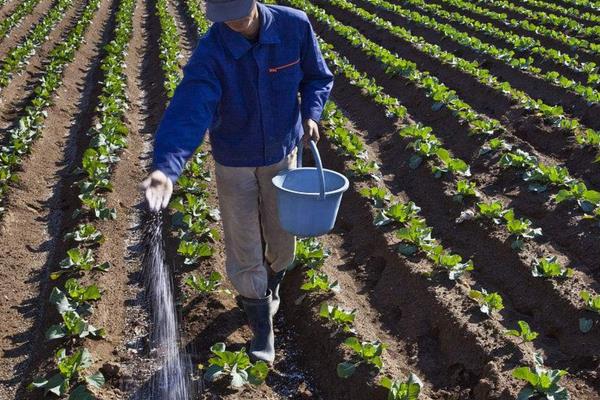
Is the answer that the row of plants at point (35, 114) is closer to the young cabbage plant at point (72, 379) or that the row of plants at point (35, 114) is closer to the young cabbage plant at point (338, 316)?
the young cabbage plant at point (72, 379)

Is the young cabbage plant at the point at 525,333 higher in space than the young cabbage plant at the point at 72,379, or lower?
higher

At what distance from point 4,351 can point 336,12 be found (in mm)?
12778

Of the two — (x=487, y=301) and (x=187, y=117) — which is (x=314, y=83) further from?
(x=487, y=301)

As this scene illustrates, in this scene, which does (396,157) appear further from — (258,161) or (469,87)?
(258,161)

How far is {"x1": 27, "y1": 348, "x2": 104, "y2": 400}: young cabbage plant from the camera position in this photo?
3.87 meters

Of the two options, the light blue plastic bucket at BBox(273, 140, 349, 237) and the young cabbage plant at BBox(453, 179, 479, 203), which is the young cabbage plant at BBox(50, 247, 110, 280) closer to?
the light blue plastic bucket at BBox(273, 140, 349, 237)

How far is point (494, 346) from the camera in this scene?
14.0ft

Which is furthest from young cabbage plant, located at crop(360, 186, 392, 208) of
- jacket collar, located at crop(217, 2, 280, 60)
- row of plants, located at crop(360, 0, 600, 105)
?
row of plants, located at crop(360, 0, 600, 105)

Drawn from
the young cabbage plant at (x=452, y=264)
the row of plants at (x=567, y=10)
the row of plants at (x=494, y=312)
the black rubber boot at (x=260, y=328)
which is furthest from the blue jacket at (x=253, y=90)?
the row of plants at (x=567, y=10)

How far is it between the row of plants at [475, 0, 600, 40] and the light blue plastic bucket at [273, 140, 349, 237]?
377 inches

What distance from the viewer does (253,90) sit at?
3.70m

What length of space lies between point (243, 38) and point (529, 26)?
10338mm

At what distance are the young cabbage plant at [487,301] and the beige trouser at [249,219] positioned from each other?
1.33 meters

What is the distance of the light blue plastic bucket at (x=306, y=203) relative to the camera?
3654 mm
